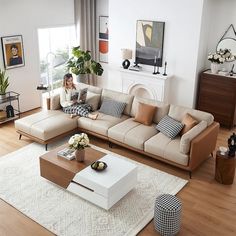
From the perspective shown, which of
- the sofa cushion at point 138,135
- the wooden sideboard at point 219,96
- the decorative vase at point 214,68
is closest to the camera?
the sofa cushion at point 138,135

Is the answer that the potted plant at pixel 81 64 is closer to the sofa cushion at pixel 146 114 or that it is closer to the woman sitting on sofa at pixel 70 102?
the woman sitting on sofa at pixel 70 102

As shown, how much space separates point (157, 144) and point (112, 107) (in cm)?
155

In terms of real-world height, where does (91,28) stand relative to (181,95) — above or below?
above

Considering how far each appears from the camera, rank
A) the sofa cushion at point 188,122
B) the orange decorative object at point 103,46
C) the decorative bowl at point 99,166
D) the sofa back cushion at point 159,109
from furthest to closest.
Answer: the orange decorative object at point 103,46 < the sofa back cushion at point 159,109 < the sofa cushion at point 188,122 < the decorative bowl at point 99,166

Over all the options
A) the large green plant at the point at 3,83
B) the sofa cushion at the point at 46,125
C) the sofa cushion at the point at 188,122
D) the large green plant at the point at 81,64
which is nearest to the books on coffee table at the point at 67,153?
the sofa cushion at the point at 46,125

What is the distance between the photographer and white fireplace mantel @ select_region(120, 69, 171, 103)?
7.59 meters

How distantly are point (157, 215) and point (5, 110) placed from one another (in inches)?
191

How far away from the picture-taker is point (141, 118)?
631 centimetres

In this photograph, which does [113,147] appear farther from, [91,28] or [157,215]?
[91,28]

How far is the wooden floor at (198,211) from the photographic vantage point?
13.8ft

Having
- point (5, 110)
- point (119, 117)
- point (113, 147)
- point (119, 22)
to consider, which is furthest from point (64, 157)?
point (119, 22)

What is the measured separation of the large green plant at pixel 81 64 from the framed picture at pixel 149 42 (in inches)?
50.0

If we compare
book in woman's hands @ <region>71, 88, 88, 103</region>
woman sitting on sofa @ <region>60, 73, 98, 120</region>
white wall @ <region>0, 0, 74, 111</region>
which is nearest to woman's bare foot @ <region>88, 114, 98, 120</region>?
woman sitting on sofa @ <region>60, 73, 98, 120</region>

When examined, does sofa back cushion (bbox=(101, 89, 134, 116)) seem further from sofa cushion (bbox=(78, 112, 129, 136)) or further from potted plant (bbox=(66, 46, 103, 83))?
potted plant (bbox=(66, 46, 103, 83))
